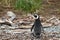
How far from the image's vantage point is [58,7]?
10547 millimetres

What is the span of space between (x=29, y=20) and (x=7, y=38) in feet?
5.93

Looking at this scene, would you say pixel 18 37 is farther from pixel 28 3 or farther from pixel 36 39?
pixel 28 3

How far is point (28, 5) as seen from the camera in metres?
9.49

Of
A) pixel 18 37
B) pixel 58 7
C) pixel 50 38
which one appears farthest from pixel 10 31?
pixel 58 7

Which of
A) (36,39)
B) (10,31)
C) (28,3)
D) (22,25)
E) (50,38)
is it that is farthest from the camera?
(28,3)

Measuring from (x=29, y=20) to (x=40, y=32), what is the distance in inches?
84.8

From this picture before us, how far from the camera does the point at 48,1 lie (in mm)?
11117

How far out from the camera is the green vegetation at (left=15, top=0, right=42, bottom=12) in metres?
9.38

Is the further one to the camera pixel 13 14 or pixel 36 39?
pixel 13 14

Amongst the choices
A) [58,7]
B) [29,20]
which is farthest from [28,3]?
[58,7]

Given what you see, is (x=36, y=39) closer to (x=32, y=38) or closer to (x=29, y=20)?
(x=32, y=38)

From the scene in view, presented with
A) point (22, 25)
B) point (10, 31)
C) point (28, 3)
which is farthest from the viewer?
point (28, 3)

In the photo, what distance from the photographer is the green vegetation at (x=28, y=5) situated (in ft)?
30.8

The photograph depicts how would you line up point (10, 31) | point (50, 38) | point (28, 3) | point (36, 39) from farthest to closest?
point (28, 3)
point (10, 31)
point (50, 38)
point (36, 39)
